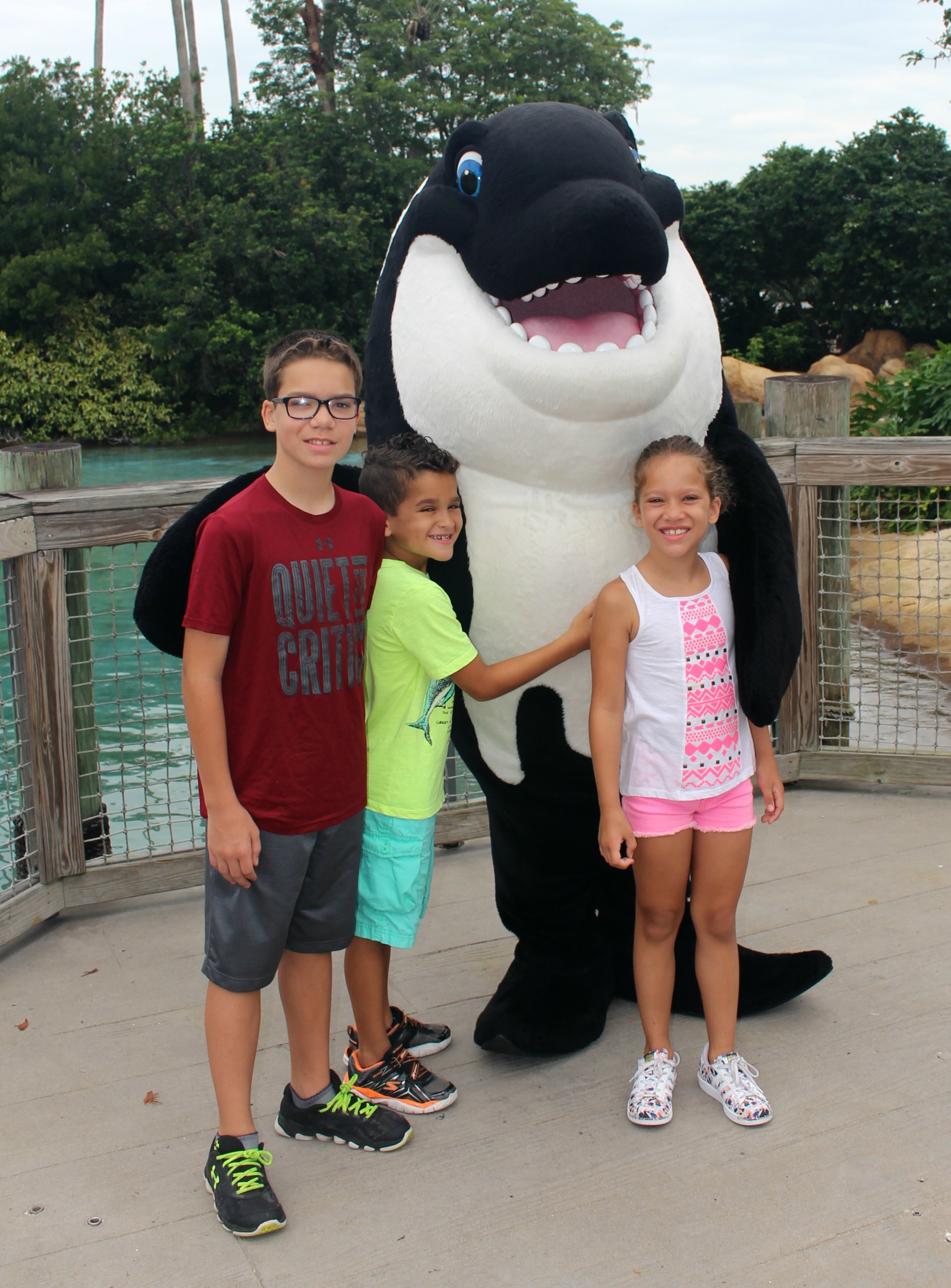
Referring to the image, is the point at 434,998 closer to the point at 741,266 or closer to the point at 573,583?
the point at 573,583

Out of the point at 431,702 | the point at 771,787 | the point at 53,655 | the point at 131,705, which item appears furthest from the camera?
the point at 131,705

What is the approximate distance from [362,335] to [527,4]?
35.0 ft

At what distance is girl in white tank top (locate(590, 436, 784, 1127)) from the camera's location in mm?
1914

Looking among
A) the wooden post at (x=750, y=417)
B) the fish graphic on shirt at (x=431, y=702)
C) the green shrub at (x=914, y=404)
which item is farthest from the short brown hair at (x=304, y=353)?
the green shrub at (x=914, y=404)

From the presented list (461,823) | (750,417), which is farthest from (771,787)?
(750,417)

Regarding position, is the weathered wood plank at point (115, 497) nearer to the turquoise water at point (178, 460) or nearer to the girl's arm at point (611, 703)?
the girl's arm at point (611, 703)

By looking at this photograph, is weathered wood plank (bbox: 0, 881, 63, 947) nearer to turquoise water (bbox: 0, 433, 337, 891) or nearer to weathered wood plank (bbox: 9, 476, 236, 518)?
turquoise water (bbox: 0, 433, 337, 891)

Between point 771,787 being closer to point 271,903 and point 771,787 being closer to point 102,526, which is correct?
point 271,903

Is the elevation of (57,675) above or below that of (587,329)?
below

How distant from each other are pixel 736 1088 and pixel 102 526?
1.95 m

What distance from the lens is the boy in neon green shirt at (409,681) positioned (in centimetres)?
193

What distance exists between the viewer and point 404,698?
1.98m

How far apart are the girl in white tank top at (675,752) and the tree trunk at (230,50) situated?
105 ft

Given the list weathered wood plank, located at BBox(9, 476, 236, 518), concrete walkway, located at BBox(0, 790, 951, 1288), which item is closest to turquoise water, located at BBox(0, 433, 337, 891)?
weathered wood plank, located at BBox(9, 476, 236, 518)
